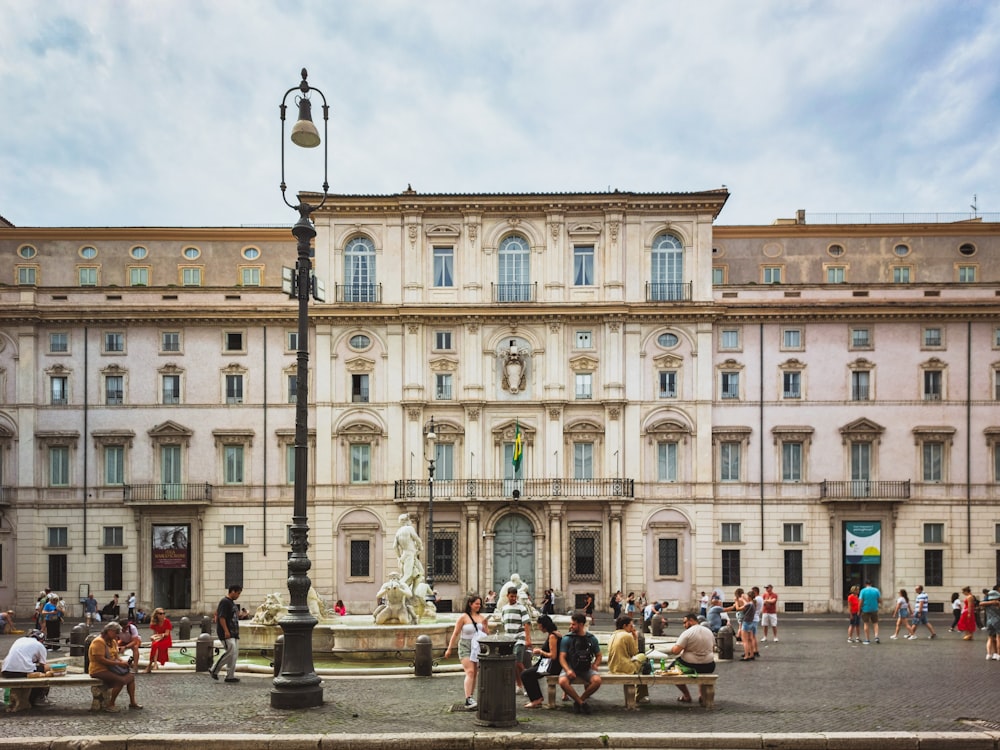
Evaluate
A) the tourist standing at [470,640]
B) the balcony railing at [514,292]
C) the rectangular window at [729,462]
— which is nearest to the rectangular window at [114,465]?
the balcony railing at [514,292]

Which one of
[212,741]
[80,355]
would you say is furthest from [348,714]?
[80,355]

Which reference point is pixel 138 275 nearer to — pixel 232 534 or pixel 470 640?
pixel 232 534

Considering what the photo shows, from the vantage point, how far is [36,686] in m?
15.1

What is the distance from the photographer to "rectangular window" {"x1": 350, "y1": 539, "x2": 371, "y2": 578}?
43.3 metres

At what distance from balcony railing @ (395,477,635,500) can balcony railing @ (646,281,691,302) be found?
8.27 meters

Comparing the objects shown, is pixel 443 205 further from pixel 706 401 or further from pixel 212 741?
pixel 212 741

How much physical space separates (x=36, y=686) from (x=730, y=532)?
109 ft

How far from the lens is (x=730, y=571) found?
43.1m

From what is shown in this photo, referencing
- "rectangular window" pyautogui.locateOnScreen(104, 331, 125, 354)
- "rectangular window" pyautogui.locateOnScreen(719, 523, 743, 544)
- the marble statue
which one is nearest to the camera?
the marble statue

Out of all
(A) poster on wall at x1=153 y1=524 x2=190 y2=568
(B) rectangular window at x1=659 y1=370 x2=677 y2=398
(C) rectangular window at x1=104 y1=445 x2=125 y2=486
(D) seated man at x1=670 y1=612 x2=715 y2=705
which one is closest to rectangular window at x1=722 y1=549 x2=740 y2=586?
(B) rectangular window at x1=659 y1=370 x2=677 y2=398

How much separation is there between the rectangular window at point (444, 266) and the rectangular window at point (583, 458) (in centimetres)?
928

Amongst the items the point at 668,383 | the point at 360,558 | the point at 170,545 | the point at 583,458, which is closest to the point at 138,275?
the point at 170,545

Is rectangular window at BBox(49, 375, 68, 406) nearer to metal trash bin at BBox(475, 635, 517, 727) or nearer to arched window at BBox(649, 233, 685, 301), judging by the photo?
arched window at BBox(649, 233, 685, 301)

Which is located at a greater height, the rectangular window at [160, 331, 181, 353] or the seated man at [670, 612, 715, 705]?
the rectangular window at [160, 331, 181, 353]
